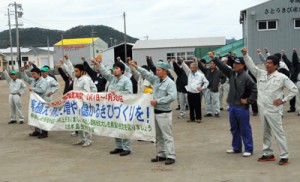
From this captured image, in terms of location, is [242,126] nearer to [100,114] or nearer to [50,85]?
[100,114]

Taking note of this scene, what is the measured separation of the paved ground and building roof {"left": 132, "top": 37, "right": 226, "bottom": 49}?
152 ft

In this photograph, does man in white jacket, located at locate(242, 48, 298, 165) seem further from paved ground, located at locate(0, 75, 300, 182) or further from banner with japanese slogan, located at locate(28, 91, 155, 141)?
banner with japanese slogan, located at locate(28, 91, 155, 141)

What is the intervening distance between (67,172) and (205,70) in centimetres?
723

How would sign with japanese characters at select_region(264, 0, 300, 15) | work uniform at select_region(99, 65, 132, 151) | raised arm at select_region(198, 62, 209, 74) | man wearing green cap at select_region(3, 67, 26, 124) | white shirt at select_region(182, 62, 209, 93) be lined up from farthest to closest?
sign with japanese characters at select_region(264, 0, 300, 15), man wearing green cap at select_region(3, 67, 26, 124), raised arm at select_region(198, 62, 209, 74), white shirt at select_region(182, 62, 209, 93), work uniform at select_region(99, 65, 132, 151)

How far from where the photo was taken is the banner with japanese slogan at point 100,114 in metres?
7.50

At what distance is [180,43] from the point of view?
57.4 m

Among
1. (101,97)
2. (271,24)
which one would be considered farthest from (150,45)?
(101,97)

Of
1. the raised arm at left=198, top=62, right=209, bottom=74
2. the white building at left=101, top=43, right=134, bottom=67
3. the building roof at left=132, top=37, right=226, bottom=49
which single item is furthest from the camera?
the white building at left=101, top=43, right=134, bottom=67

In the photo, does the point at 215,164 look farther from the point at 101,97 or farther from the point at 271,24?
the point at 271,24

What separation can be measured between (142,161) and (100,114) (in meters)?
1.61

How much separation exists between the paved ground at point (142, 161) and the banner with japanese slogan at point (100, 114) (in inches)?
19.9

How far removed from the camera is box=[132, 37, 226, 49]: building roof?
5640 centimetres

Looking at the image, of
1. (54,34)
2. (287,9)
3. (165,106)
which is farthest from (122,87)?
(54,34)

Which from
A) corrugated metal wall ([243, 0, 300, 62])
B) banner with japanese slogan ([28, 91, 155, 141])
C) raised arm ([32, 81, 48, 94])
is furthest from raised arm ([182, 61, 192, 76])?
corrugated metal wall ([243, 0, 300, 62])
